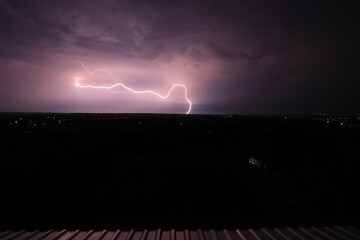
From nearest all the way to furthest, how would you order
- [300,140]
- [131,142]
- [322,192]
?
[322,192]
[300,140]
[131,142]

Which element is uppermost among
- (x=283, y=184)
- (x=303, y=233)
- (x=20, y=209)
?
(x=303, y=233)

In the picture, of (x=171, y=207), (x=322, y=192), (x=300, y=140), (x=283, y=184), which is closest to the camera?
(x=171, y=207)

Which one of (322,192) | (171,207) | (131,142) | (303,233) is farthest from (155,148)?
(303,233)

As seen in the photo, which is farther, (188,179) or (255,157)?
(255,157)

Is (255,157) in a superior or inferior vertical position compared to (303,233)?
inferior

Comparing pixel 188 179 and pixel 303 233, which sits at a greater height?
pixel 303 233

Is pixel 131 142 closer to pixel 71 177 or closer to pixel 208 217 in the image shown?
pixel 71 177

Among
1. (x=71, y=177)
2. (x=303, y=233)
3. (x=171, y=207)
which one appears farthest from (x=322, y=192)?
(x=71, y=177)

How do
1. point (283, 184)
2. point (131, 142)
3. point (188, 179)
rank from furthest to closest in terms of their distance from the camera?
point (131, 142) < point (283, 184) < point (188, 179)

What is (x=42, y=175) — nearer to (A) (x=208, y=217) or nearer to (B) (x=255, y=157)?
(A) (x=208, y=217)
